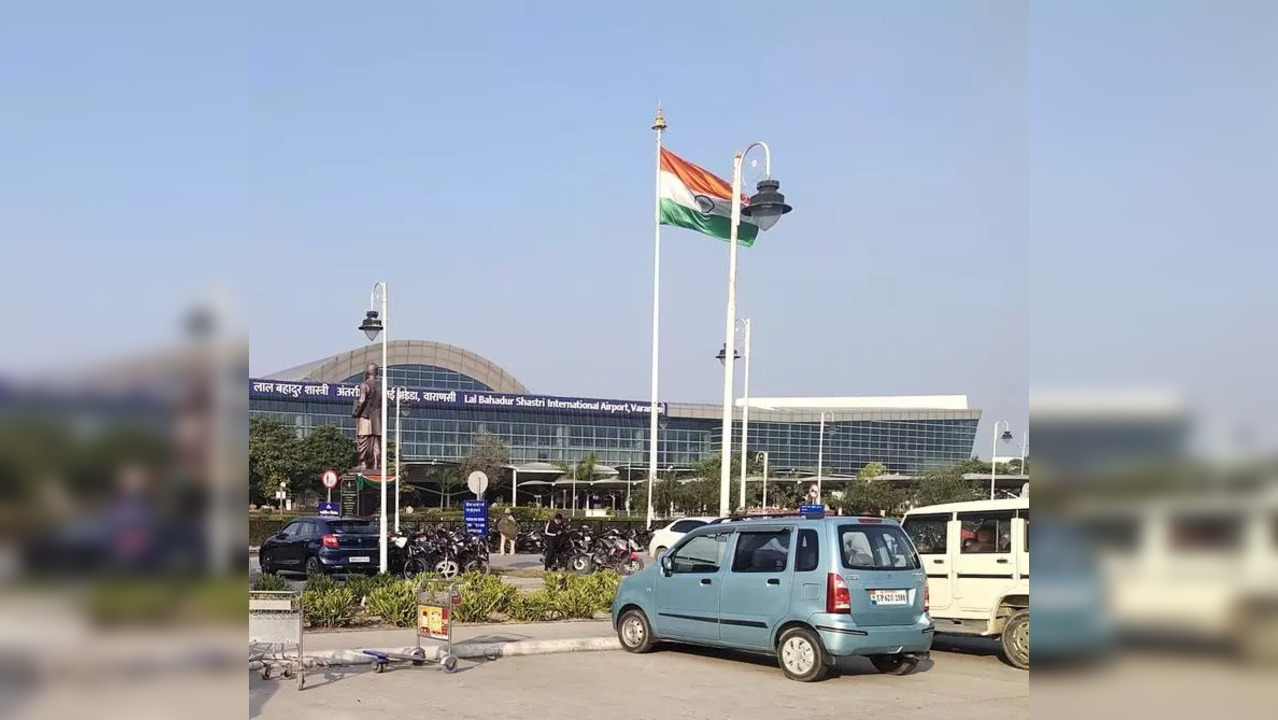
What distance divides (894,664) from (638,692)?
2.97 meters

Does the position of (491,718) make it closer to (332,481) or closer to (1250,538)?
(1250,538)

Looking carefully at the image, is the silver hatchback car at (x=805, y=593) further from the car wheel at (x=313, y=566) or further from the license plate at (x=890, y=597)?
the car wheel at (x=313, y=566)

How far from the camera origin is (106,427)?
200cm

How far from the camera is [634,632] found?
1134cm

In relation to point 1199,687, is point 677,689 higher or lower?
lower

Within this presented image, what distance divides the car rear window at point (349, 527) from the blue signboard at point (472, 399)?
62195 millimetres

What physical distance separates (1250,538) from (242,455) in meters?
2.08

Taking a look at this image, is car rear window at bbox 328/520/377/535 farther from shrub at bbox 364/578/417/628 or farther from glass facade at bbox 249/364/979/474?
glass facade at bbox 249/364/979/474

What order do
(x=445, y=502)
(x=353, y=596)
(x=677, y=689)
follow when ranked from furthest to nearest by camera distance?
(x=445, y=502) → (x=353, y=596) → (x=677, y=689)

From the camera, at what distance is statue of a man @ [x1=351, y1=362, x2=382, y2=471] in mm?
22516

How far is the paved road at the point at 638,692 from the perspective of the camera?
8047 millimetres

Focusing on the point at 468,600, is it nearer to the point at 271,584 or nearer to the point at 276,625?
the point at 271,584

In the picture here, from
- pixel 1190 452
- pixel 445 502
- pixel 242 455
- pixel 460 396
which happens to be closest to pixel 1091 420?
pixel 1190 452

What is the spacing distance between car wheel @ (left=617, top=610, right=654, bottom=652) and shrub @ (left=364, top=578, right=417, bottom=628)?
9.29 feet
